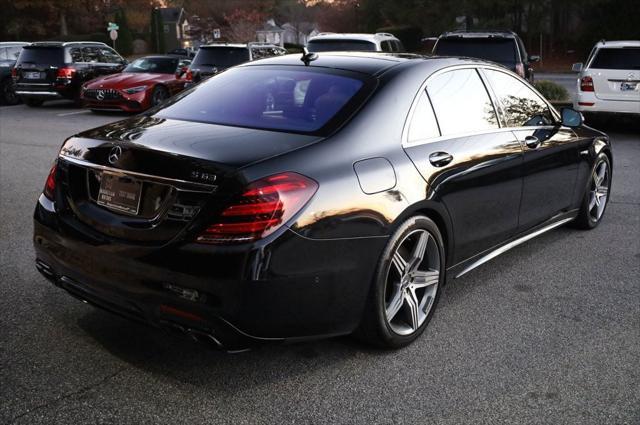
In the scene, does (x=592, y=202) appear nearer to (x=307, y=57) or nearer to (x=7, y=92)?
(x=307, y=57)

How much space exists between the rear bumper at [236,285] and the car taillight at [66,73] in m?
15.5

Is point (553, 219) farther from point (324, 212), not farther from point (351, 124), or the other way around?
point (324, 212)

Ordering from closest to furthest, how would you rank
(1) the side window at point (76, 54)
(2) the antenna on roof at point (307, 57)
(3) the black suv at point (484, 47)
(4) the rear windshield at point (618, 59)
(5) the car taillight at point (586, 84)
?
(2) the antenna on roof at point (307, 57) → (4) the rear windshield at point (618, 59) → (5) the car taillight at point (586, 84) → (3) the black suv at point (484, 47) → (1) the side window at point (76, 54)

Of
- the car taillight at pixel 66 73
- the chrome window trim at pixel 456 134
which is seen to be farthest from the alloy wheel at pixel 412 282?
the car taillight at pixel 66 73

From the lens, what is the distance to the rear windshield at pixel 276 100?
146 inches

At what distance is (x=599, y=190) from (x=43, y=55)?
598 inches

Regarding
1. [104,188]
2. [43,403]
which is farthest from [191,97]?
[43,403]

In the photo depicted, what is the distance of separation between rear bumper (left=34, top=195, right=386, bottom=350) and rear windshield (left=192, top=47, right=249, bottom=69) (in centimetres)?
1314

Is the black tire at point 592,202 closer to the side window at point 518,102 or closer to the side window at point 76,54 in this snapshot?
the side window at point 518,102

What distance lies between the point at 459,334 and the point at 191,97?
7.04ft

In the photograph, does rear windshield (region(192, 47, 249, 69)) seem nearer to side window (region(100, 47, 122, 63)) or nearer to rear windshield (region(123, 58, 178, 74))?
rear windshield (region(123, 58, 178, 74))

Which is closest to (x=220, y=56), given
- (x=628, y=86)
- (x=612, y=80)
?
(x=612, y=80)

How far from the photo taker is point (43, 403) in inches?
122

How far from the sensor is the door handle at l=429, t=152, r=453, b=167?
392 centimetres
